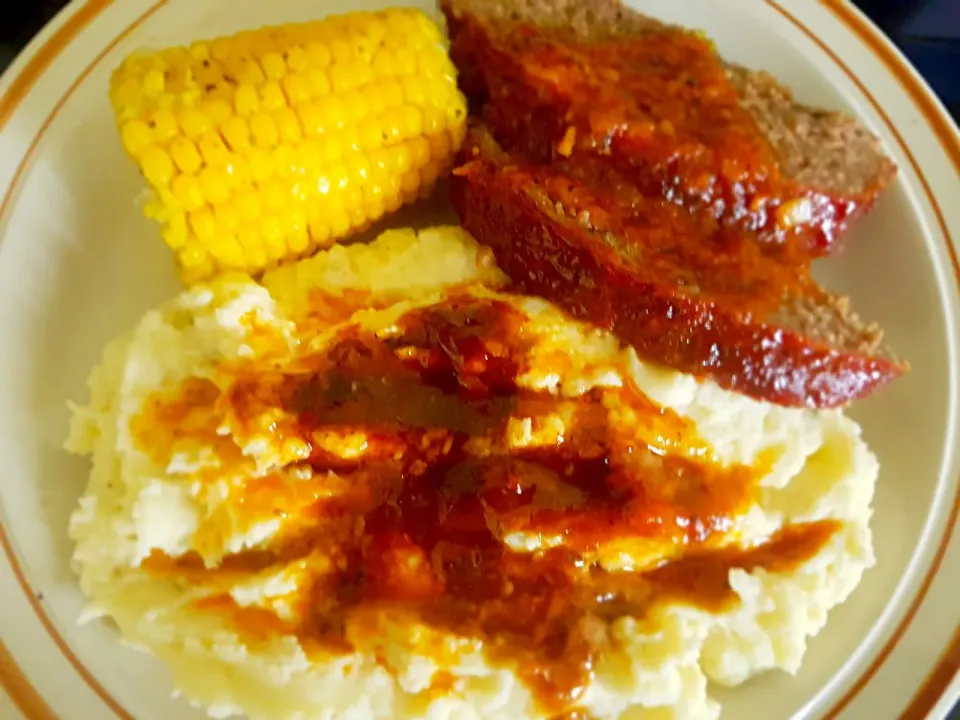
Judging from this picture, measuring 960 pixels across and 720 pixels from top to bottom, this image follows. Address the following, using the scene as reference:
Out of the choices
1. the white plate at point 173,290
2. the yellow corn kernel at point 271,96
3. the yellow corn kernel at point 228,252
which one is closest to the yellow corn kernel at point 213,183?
the yellow corn kernel at point 228,252

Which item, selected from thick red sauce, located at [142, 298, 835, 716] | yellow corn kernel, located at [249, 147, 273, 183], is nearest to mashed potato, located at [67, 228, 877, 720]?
thick red sauce, located at [142, 298, 835, 716]

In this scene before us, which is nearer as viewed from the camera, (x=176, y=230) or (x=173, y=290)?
(x=176, y=230)

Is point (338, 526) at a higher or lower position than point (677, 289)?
lower

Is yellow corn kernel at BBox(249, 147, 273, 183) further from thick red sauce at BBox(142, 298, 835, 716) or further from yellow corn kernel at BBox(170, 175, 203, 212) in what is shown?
thick red sauce at BBox(142, 298, 835, 716)

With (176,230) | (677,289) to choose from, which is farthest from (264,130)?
(677,289)

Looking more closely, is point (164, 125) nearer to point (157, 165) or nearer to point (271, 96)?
point (157, 165)

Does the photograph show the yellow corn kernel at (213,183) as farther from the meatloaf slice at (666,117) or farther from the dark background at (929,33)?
the dark background at (929,33)

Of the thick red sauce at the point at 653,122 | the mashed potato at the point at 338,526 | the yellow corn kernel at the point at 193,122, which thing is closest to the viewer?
the mashed potato at the point at 338,526
